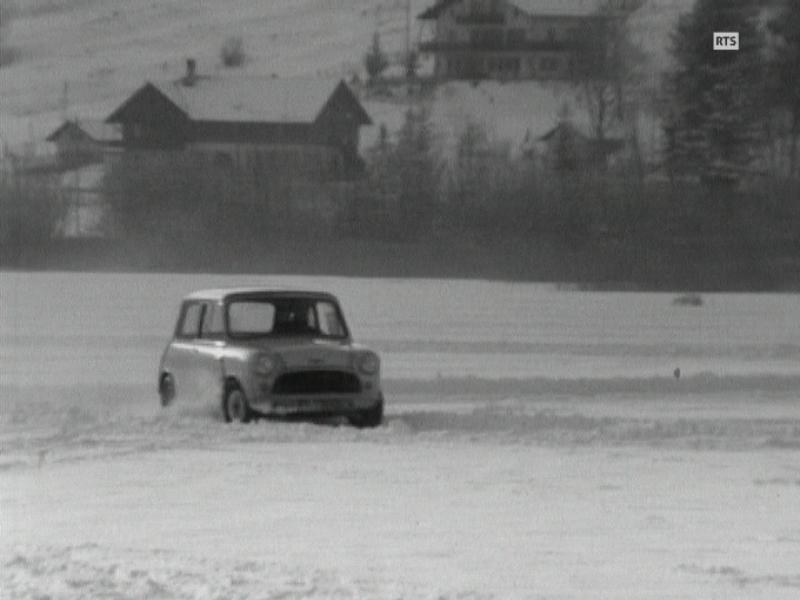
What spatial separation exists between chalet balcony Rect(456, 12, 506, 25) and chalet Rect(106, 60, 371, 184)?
1715 millimetres

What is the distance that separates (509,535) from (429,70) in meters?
13.4

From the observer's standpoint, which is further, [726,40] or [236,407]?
[726,40]

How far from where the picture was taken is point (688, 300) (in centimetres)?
2766

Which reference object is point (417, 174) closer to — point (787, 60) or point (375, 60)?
point (375, 60)

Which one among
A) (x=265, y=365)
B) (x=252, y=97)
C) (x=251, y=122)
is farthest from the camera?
(x=251, y=122)

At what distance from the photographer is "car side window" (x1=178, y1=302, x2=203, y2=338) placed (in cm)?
1611

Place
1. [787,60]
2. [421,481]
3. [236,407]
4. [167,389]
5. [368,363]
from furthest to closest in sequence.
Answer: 1. [787,60]
2. [167,389]
3. [368,363]
4. [236,407]
5. [421,481]

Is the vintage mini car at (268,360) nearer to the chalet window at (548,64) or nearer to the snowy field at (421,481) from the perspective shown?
the snowy field at (421,481)

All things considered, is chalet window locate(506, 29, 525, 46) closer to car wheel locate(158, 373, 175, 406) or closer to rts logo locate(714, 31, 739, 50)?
rts logo locate(714, 31, 739, 50)

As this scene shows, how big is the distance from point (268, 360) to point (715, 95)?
10.0 metres

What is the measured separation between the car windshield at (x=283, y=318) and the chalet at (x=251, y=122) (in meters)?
6.30

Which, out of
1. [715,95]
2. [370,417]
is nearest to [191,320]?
[370,417]

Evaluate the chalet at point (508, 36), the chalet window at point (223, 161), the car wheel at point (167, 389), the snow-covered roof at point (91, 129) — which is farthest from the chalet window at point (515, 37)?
the car wheel at point (167, 389)

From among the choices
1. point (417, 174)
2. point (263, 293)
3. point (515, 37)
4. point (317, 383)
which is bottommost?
point (317, 383)
